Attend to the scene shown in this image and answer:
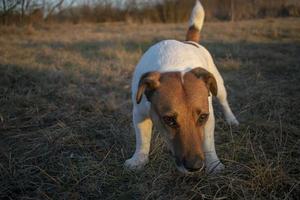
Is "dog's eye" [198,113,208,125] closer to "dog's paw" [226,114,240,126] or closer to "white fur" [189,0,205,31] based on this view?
"dog's paw" [226,114,240,126]

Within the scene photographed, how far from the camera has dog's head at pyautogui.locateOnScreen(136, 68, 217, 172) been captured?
254 centimetres

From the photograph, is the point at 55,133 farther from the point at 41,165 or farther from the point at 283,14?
the point at 283,14

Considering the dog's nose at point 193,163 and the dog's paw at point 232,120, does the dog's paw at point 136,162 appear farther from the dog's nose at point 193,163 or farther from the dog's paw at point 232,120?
the dog's paw at point 232,120

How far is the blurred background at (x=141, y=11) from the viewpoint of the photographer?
65.2ft

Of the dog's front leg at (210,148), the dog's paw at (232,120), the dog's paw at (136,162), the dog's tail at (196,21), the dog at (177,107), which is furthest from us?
Result: the dog's tail at (196,21)

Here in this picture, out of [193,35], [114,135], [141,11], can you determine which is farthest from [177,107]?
[141,11]

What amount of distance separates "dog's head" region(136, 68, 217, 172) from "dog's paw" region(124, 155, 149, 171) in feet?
1.91

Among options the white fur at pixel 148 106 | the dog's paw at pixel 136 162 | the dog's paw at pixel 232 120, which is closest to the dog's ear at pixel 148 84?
the white fur at pixel 148 106

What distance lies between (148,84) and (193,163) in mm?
781

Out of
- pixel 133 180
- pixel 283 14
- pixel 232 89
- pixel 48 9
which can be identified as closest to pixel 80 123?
pixel 133 180

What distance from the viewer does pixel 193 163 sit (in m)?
2.46

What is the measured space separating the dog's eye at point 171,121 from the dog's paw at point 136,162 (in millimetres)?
741

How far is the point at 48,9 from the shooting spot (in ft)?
74.6

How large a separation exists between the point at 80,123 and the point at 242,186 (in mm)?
2404
